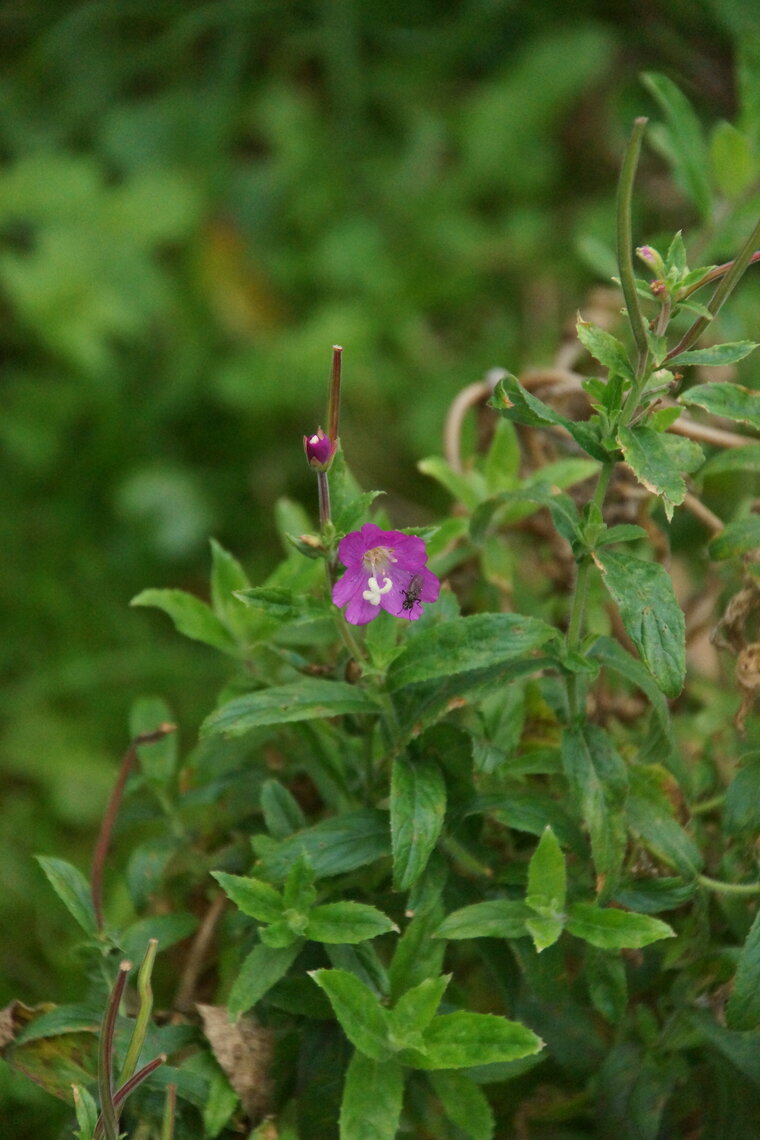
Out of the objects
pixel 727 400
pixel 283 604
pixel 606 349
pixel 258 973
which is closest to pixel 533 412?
pixel 606 349

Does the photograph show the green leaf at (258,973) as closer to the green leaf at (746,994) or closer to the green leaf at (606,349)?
the green leaf at (746,994)

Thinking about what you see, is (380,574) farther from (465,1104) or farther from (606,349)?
(465,1104)

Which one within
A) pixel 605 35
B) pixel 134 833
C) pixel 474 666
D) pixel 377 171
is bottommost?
pixel 134 833

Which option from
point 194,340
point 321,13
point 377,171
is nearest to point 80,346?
point 194,340

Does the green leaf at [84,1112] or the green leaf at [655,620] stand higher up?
the green leaf at [655,620]

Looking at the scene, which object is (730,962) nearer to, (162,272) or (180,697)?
(180,697)

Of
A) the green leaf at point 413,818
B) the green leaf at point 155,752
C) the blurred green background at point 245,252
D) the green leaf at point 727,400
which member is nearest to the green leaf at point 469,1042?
the green leaf at point 413,818
